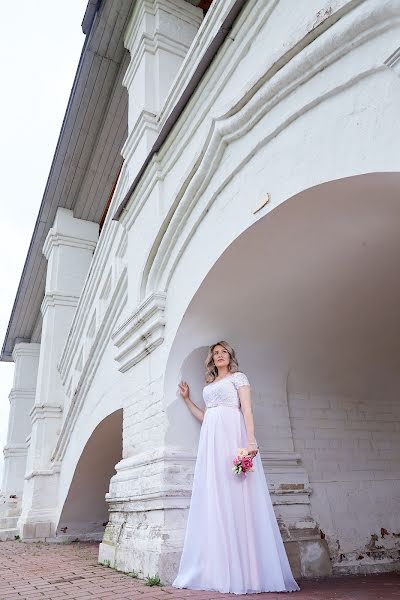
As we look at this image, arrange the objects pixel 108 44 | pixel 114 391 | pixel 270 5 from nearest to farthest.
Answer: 1. pixel 270 5
2. pixel 114 391
3. pixel 108 44

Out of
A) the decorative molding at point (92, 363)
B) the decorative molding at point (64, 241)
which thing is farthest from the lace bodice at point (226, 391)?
the decorative molding at point (64, 241)

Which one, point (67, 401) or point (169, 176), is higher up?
point (169, 176)

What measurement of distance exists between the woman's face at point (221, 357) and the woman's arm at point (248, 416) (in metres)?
0.28

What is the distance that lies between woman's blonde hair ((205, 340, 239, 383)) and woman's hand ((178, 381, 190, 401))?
0.25 m

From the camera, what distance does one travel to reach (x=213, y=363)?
4.39 metres

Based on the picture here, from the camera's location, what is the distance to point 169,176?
5305 millimetres

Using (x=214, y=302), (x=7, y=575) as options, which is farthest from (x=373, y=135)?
(x=7, y=575)

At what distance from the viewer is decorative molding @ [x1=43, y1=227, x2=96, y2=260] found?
11.9m

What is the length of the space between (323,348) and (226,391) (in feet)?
4.37

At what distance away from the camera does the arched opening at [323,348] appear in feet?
12.1

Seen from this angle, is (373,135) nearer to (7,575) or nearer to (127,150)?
(127,150)

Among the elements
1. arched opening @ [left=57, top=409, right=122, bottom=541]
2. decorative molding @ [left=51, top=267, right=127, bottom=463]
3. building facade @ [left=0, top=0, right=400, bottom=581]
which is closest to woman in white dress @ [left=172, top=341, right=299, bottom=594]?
building facade @ [left=0, top=0, right=400, bottom=581]

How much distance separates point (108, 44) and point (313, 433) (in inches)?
284

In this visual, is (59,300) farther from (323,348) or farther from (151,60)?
(323,348)
